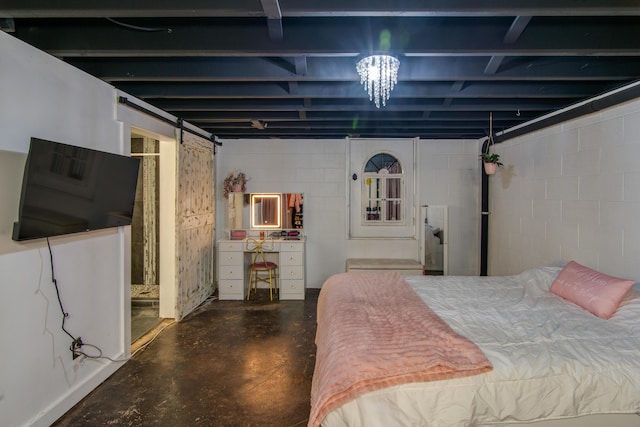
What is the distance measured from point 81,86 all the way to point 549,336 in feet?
11.3

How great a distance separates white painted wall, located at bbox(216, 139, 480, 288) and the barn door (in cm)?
41

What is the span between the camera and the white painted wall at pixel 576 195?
7.91 feet

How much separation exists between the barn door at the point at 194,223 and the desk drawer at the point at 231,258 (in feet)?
0.77

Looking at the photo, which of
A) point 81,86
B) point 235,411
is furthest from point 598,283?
point 81,86

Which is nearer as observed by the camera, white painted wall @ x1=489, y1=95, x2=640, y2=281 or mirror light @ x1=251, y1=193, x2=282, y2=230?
white painted wall @ x1=489, y1=95, x2=640, y2=281

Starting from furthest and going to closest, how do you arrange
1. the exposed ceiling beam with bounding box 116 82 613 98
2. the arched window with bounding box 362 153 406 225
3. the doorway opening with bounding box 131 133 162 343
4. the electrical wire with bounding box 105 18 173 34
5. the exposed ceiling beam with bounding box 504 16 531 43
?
the arched window with bounding box 362 153 406 225 → the doorway opening with bounding box 131 133 162 343 → the exposed ceiling beam with bounding box 116 82 613 98 → the electrical wire with bounding box 105 18 173 34 → the exposed ceiling beam with bounding box 504 16 531 43

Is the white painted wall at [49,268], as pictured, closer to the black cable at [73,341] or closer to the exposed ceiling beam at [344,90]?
the black cable at [73,341]

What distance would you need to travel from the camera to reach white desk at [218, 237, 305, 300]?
4363 millimetres

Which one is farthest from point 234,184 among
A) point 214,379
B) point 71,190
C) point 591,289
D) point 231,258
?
point 591,289

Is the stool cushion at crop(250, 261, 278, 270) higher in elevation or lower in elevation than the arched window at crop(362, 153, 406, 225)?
lower

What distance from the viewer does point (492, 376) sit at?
1473 mm

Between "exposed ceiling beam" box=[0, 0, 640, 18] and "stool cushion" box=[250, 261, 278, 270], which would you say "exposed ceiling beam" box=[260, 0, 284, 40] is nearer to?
"exposed ceiling beam" box=[0, 0, 640, 18]

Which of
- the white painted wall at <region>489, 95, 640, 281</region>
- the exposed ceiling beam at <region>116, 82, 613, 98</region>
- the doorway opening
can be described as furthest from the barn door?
the white painted wall at <region>489, 95, 640, 281</region>

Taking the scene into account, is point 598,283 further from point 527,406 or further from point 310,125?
point 310,125
